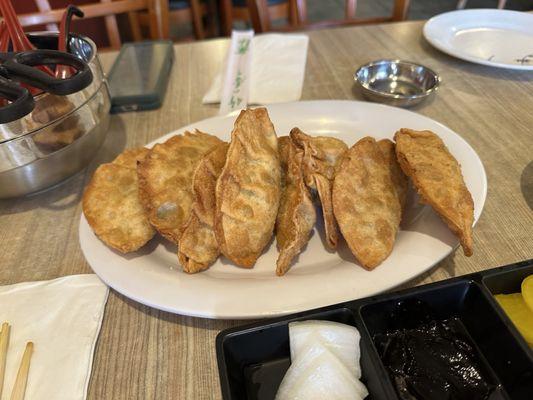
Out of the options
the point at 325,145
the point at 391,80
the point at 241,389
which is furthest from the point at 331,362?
the point at 391,80

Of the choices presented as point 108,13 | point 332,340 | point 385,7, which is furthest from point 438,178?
point 385,7

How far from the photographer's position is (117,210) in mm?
1360

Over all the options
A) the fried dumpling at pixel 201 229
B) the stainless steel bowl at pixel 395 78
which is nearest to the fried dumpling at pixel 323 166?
the fried dumpling at pixel 201 229

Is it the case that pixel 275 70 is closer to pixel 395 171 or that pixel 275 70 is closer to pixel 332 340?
pixel 395 171

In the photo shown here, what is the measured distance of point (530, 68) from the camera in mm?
2043

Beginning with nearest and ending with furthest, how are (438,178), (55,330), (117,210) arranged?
1. (55,330)
2. (438,178)
3. (117,210)

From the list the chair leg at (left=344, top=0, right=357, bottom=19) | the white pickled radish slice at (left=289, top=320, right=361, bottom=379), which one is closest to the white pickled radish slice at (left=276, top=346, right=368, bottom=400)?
the white pickled radish slice at (left=289, top=320, right=361, bottom=379)

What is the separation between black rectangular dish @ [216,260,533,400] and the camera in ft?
2.85

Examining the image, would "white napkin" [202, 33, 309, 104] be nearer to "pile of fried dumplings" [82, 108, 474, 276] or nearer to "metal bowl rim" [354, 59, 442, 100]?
"metal bowl rim" [354, 59, 442, 100]

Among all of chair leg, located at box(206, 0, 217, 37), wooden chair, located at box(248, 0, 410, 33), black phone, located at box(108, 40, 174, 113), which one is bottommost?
chair leg, located at box(206, 0, 217, 37)

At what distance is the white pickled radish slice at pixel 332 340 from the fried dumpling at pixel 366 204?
0.88 ft

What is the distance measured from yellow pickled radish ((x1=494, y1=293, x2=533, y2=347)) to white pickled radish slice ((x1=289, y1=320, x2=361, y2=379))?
0.36 meters

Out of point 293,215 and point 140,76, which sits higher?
point 293,215

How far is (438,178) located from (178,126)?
1256 mm
